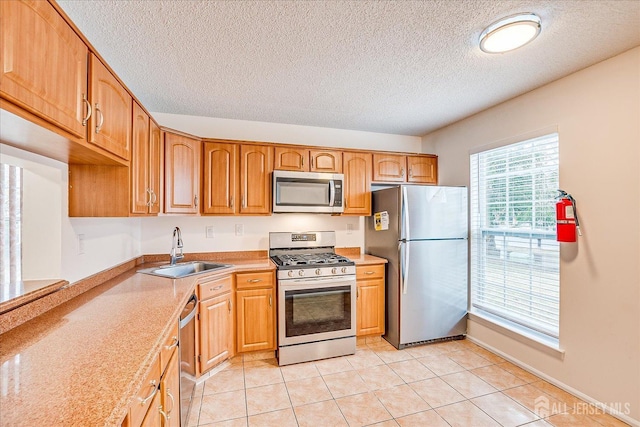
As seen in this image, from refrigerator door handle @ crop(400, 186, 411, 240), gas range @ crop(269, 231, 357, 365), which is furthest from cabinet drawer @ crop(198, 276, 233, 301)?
refrigerator door handle @ crop(400, 186, 411, 240)

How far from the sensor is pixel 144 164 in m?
2.05

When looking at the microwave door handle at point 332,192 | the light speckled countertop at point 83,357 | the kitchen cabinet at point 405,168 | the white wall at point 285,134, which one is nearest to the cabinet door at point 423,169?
the kitchen cabinet at point 405,168

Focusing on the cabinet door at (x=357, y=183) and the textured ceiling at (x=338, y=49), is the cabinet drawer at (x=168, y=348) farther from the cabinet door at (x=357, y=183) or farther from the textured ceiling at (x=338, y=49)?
the cabinet door at (x=357, y=183)

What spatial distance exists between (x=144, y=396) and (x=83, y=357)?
0.25 meters

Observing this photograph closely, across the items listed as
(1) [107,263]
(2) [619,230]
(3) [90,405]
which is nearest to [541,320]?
(2) [619,230]

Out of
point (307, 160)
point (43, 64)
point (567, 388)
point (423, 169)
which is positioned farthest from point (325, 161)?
point (567, 388)

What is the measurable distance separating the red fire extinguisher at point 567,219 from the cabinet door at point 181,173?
3036 millimetres

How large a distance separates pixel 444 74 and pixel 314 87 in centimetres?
101

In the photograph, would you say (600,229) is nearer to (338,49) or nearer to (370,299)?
(370,299)

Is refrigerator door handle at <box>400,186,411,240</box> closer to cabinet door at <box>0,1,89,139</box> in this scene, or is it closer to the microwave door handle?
the microwave door handle

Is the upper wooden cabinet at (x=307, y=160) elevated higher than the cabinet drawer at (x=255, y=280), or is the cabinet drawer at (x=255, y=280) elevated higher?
the upper wooden cabinet at (x=307, y=160)

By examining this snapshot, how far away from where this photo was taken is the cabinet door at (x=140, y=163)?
6.13 feet

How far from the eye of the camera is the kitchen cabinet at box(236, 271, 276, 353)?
2645mm

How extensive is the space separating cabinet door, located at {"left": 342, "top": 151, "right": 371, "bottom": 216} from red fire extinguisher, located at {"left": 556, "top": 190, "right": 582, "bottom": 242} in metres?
1.72
